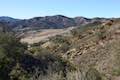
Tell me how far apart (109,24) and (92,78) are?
30.9 metres

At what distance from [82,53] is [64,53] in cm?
512

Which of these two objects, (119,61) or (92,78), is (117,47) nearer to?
(119,61)

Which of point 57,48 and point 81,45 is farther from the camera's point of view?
point 57,48

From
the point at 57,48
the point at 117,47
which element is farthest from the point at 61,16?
the point at 117,47

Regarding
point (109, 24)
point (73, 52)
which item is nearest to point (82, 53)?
point (73, 52)

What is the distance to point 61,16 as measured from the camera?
188 metres

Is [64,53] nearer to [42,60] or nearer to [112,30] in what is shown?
[112,30]

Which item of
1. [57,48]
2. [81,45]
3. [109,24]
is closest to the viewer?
[81,45]

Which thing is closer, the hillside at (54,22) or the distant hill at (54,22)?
the hillside at (54,22)

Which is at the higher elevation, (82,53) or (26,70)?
(26,70)

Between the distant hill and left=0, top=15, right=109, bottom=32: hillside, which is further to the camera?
the distant hill

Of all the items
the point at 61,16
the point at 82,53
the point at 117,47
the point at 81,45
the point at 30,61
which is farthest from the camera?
the point at 61,16

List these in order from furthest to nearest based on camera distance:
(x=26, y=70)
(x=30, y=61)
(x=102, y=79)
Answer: (x=30, y=61)
(x=26, y=70)
(x=102, y=79)

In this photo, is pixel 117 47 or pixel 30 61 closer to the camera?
pixel 30 61
